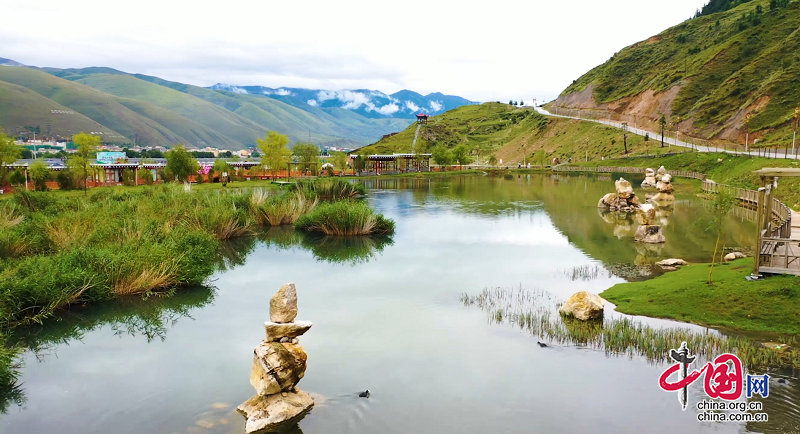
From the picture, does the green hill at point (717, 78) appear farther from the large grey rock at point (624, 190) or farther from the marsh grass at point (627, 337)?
the marsh grass at point (627, 337)

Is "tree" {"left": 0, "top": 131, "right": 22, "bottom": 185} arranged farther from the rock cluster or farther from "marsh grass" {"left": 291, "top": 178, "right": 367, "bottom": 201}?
the rock cluster

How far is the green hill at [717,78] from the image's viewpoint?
7731 cm

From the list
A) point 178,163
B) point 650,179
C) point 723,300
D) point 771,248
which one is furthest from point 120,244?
point 650,179

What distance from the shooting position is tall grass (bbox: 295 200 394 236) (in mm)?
34781

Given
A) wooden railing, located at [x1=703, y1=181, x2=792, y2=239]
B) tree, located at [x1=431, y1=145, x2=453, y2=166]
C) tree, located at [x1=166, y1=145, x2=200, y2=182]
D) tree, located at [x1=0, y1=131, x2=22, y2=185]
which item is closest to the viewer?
wooden railing, located at [x1=703, y1=181, x2=792, y2=239]

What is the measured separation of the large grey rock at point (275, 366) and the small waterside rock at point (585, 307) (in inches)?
366

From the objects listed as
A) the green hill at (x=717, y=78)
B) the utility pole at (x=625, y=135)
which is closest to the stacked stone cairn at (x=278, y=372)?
the green hill at (x=717, y=78)

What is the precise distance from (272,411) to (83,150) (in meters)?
50.8

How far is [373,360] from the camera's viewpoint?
15039mm

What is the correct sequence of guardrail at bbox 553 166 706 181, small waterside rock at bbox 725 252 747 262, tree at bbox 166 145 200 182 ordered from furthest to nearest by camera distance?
→ 1. guardrail at bbox 553 166 706 181
2. tree at bbox 166 145 200 182
3. small waterside rock at bbox 725 252 747 262

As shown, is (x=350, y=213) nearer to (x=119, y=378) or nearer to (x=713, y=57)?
(x=119, y=378)

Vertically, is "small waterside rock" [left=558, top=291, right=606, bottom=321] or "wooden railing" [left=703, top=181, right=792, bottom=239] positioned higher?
"wooden railing" [left=703, top=181, right=792, bottom=239]

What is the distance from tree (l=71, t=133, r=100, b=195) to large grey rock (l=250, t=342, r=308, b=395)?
49.2 meters

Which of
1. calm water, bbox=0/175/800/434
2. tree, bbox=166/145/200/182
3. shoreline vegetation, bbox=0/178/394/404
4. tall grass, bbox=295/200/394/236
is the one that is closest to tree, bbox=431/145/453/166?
tree, bbox=166/145/200/182
